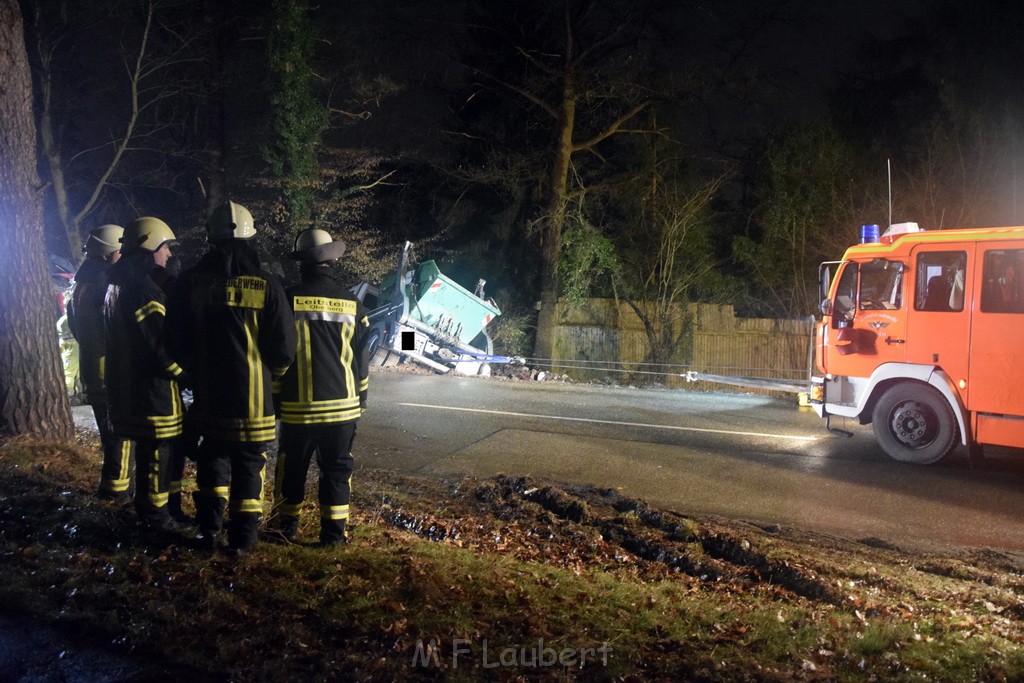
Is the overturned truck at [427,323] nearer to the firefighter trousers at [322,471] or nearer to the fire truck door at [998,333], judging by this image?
the fire truck door at [998,333]

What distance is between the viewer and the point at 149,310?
16.3 feet

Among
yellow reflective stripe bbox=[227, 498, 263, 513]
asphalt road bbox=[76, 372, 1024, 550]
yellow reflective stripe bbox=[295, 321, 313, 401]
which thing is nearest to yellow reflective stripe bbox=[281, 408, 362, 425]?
yellow reflective stripe bbox=[295, 321, 313, 401]

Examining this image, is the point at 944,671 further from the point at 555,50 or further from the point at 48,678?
the point at 555,50

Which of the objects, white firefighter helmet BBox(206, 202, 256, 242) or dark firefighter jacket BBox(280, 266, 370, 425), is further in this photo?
dark firefighter jacket BBox(280, 266, 370, 425)

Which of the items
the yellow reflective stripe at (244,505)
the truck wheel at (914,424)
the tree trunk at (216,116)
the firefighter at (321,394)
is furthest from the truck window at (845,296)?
the tree trunk at (216,116)

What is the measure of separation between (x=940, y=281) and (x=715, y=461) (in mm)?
3081

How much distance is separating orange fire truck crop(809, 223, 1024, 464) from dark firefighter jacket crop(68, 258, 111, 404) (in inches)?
298

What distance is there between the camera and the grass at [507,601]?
3777mm

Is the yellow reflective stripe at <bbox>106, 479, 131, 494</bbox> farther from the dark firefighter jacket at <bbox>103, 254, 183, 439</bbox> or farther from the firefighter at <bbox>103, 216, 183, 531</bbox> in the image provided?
the dark firefighter jacket at <bbox>103, 254, 183, 439</bbox>

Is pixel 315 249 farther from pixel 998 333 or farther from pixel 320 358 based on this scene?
pixel 998 333

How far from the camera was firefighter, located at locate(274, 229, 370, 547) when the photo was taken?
4883mm

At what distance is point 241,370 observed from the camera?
4.63 m

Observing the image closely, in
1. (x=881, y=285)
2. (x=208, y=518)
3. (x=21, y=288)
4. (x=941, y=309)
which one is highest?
(x=881, y=285)

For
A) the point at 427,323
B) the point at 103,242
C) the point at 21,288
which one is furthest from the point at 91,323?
the point at 427,323
